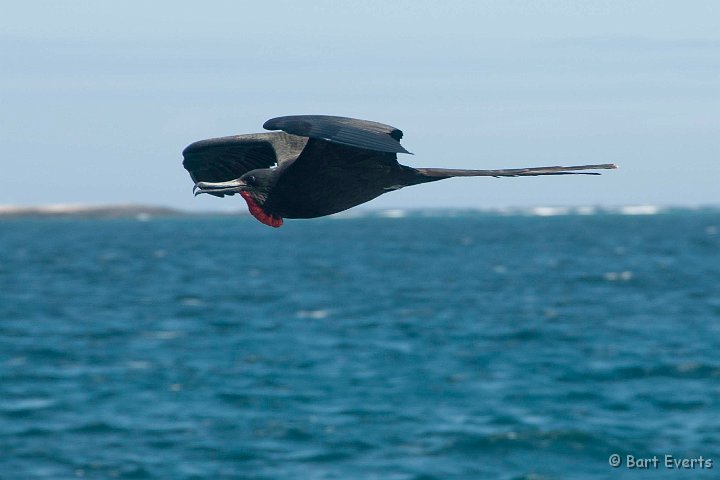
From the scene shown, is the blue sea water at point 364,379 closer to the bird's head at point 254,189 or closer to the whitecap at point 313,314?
the whitecap at point 313,314

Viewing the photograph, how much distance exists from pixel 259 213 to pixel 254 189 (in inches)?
9.1

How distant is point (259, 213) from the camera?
8.06m

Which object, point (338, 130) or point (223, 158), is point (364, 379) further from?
point (338, 130)

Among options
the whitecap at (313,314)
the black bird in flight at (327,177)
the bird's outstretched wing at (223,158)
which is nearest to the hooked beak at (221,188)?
the black bird in flight at (327,177)

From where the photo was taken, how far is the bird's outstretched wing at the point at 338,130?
22.5ft

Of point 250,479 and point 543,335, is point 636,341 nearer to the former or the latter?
point 543,335

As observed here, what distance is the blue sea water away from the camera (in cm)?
2650

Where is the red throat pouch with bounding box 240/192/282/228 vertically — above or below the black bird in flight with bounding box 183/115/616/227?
below

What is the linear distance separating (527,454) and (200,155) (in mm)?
18845

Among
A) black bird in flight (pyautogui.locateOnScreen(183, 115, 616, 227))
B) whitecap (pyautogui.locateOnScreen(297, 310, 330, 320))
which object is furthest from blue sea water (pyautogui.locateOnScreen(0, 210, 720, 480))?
black bird in flight (pyautogui.locateOnScreen(183, 115, 616, 227))

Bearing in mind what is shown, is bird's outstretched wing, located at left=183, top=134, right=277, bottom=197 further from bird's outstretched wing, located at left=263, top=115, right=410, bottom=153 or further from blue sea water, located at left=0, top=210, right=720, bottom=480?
blue sea water, located at left=0, top=210, right=720, bottom=480

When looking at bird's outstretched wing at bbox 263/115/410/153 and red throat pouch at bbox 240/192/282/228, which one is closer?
bird's outstretched wing at bbox 263/115/410/153

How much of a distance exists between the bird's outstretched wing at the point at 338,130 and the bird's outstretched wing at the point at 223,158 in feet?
5.39

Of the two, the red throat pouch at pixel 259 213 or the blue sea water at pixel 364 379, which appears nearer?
the red throat pouch at pixel 259 213
